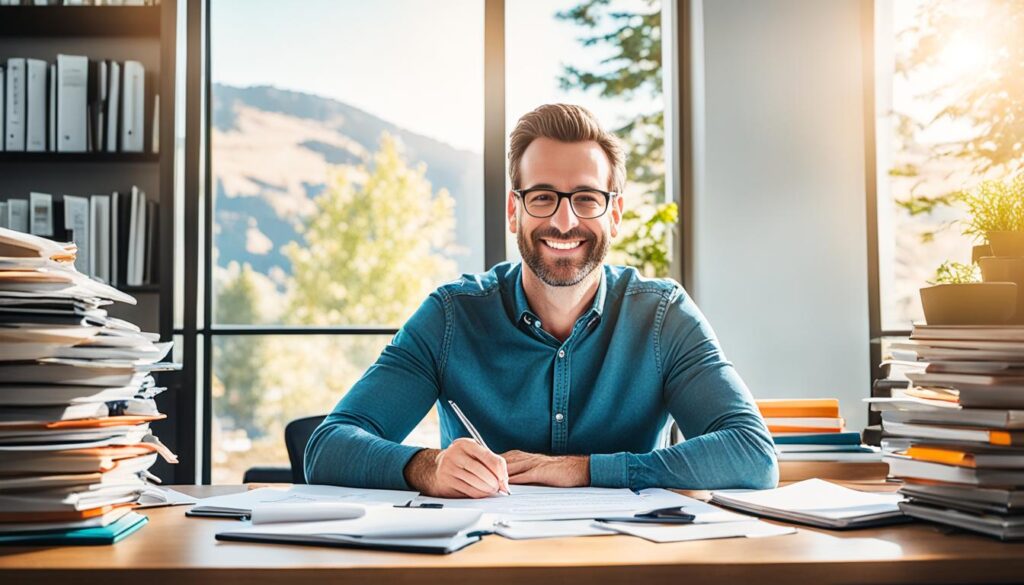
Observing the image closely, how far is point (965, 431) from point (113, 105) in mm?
3209

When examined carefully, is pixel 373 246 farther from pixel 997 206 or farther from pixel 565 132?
pixel 997 206

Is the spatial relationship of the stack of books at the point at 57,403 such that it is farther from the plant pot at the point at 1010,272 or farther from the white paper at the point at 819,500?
the plant pot at the point at 1010,272

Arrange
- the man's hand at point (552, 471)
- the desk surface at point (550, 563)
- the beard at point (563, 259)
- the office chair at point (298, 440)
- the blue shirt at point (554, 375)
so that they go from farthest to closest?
the office chair at point (298, 440)
the beard at point (563, 259)
the blue shirt at point (554, 375)
the man's hand at point (552, 471)
the desk surface at point (550, 563)

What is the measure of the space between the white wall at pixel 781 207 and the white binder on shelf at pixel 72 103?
7.68 feet

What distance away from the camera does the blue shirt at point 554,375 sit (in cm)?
181

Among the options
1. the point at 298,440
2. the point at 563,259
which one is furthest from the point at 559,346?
the point at 298,440

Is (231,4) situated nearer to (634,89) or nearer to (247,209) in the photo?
(247,209)

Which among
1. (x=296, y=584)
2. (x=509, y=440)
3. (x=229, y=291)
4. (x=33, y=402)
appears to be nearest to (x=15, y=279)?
(x=33, y=402)

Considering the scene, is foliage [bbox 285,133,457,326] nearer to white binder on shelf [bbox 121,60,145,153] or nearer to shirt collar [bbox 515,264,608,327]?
white binder on shelf [bbox 121,60,145,153]

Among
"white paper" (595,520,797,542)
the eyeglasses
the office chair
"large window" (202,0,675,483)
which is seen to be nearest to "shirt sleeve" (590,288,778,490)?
the eyeglasses

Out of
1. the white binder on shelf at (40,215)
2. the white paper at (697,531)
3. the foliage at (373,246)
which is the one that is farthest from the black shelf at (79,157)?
the white paper at (697,531)

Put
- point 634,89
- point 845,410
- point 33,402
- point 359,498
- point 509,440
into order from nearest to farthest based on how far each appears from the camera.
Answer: point 33,402
point 359,498
point 509,440
point 845,410
point 634,89

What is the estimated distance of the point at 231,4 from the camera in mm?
3770

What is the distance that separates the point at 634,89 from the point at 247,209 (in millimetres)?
1746
